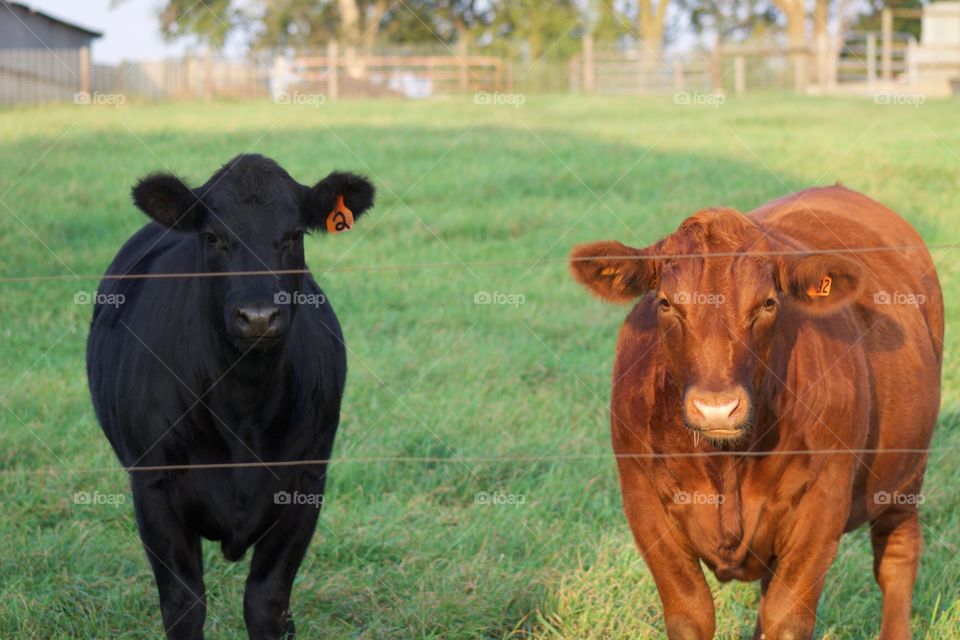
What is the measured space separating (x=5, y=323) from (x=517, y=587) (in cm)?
559

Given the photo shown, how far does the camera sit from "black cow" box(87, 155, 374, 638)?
4211 millimetres

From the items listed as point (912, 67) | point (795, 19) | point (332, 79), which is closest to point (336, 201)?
point (332, 79)

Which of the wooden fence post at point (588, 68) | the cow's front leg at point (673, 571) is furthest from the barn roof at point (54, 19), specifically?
the cow's front leg at point (673, 571)

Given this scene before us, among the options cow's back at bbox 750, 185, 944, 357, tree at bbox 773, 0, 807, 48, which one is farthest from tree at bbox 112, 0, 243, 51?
cow's back at bbox 750, 185, 944, 357

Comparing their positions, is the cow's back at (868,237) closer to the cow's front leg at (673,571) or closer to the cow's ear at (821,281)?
the cow's ear at (821,281)

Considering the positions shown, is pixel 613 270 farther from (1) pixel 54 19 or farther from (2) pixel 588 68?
(1) pixel 54 19

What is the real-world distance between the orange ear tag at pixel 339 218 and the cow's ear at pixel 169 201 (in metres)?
0.49

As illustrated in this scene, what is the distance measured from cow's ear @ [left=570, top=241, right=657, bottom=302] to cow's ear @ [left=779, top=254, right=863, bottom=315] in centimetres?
44

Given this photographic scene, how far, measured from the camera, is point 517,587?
482cm

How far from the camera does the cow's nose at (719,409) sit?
3.45m

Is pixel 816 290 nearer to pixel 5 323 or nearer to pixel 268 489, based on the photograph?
pixel 268 489

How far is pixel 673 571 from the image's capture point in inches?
157

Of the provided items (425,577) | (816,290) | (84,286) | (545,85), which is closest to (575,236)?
(84,286)

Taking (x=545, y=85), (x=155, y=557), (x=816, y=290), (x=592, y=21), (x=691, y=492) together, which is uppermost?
(x=592, y=21)
